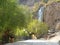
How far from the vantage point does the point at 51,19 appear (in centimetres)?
4388

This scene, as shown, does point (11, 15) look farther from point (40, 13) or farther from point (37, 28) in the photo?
point (40, 13)

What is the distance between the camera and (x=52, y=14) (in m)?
44.0

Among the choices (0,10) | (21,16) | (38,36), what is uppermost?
(0,10)

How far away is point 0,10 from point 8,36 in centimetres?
771

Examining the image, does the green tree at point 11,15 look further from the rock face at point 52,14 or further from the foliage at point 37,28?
the rock face at point 52,14

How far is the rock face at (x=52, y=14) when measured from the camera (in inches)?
1713

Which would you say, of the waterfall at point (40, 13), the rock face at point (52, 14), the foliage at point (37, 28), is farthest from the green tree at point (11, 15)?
the waterfall at point (40, 13)

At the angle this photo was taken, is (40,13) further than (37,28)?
Yes

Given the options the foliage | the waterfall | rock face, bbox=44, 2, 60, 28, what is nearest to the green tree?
the foliage

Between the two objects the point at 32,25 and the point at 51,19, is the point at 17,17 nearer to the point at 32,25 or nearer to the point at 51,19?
the point at 32,25

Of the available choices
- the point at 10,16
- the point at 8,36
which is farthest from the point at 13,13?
the point at 8,36

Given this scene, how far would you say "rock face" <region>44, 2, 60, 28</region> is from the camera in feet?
143

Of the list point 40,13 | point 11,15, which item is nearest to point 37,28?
point 40,13

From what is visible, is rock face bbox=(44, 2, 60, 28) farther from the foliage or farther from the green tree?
the green tree
